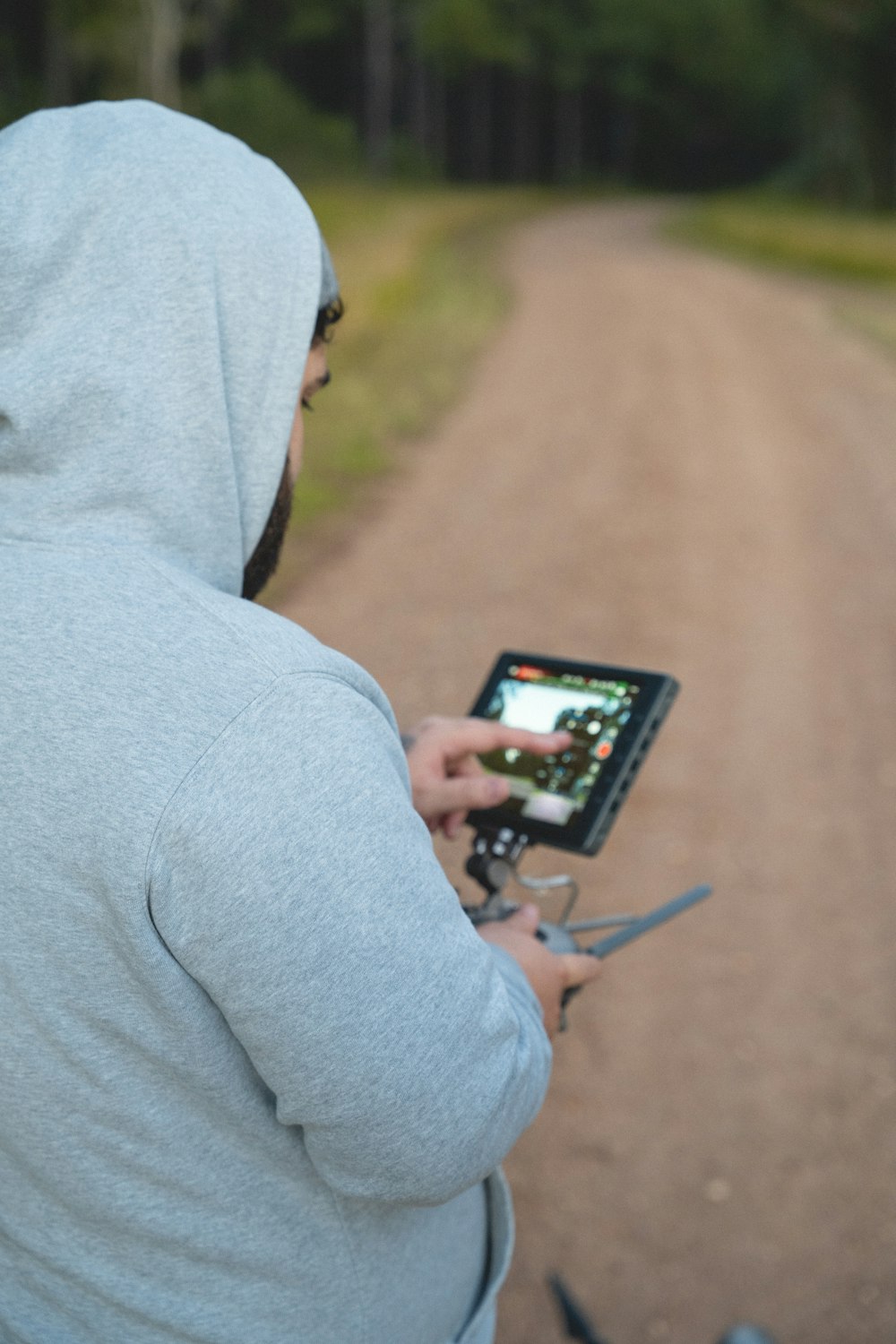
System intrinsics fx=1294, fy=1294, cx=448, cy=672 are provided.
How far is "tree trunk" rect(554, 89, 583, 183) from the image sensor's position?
48.9m

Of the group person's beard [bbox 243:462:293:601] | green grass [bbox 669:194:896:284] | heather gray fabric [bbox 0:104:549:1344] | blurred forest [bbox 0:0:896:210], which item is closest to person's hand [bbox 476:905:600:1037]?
heather gray fabric [bbox 0:104:549:1344]

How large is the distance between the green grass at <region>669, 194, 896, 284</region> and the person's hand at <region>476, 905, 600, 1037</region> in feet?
61.2

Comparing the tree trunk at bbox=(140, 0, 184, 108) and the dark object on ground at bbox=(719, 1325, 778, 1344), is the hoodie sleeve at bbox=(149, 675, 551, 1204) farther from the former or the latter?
the tree trunk at bbox=(140, 0, 184, 108)

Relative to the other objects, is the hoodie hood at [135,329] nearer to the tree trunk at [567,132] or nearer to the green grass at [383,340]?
the green grass at [383,340]

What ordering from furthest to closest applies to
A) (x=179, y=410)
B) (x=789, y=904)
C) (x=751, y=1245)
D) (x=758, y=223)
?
(x=758, y=223) < (x=789, y=904) < (x=751, y=1245) < (x=179, y=410)

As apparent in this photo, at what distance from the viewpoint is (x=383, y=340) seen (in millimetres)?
13117

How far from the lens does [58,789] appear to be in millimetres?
1007

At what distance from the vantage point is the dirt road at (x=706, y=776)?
9.43ft

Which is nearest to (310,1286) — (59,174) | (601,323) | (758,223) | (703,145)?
(59,174)

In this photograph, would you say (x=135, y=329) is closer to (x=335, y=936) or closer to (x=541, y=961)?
(x=335, y=936)

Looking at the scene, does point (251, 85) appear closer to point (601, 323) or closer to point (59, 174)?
point (601, 323)

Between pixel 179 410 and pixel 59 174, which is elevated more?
pixel 59 174

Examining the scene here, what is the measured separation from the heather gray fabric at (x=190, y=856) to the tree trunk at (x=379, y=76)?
41.0m

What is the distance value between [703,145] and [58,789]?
57137 millimetres
